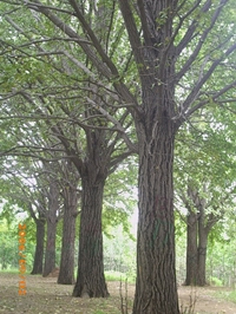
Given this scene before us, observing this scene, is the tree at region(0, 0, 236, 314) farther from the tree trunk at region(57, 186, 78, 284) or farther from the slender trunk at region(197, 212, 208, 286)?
the slender trunk at region(197, 212, 208, 286)

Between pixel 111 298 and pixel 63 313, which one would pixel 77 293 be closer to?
pixel 111 298

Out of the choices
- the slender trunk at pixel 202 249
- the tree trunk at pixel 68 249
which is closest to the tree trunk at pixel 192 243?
the slender trunk at pixel 202 249

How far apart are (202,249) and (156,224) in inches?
500

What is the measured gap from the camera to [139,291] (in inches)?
237

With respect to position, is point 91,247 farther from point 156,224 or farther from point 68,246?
point 68,246

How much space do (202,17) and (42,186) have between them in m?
13.3

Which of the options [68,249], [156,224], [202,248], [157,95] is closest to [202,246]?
[202,248]

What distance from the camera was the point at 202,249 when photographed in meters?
18.0

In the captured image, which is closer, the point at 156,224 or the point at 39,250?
the point at 156,224

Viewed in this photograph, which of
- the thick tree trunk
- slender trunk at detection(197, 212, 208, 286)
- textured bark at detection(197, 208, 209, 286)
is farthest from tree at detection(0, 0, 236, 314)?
slender trunk at detection(197, 212, 208, 286)

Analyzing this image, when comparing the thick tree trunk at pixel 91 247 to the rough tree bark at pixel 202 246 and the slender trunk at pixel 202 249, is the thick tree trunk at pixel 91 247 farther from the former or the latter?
the slender trunk at pixel 202 249

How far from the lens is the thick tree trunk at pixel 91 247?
941 cm

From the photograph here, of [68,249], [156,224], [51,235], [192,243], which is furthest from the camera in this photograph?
[51,235]

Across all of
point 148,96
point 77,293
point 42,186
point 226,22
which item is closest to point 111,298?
point 77,293
